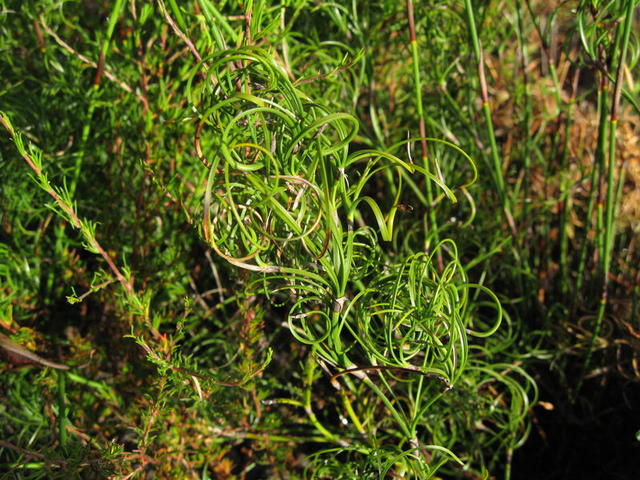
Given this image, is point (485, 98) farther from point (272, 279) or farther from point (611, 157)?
point (272, 279)

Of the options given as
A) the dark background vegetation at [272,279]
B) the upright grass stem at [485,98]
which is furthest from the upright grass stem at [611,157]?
the upright grass stem at [485,98]

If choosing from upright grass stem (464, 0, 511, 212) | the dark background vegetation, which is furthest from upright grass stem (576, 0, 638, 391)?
upright grass stem (464, 0, 511, 212)

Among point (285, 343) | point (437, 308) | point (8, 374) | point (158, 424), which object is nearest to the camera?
point (437, 308)

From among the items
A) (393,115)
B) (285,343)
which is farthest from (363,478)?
(393,115)

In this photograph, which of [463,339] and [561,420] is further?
[561,420]

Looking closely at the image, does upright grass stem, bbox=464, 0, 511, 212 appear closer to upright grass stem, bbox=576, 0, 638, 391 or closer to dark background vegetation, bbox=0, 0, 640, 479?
dark background vegetation, bbox=0, 0, 640, 479

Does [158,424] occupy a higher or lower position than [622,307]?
higher

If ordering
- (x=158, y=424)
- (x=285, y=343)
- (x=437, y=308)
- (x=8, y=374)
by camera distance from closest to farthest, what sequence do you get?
1. (x=437, y=308)
2. (x=158, y=424)
3. (x=8, y=374)
4. (x=285, y=343)

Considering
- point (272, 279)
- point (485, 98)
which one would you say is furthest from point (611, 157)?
point (272, 279)

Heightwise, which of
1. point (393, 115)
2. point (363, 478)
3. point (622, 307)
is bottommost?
point (622, 307)

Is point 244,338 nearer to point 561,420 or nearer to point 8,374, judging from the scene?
point 8,374

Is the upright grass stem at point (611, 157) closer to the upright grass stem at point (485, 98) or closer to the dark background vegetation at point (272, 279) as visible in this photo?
the dark background vegetation at point (272, 279)
